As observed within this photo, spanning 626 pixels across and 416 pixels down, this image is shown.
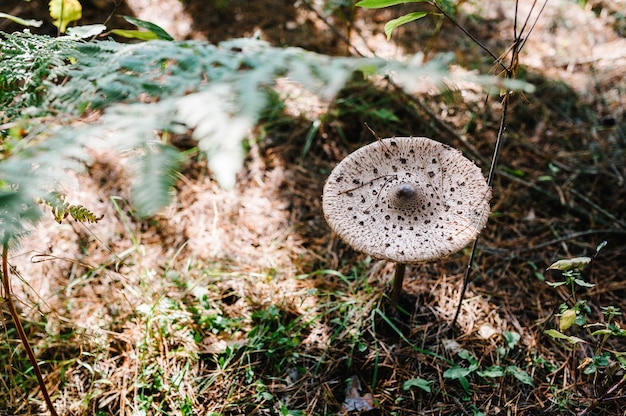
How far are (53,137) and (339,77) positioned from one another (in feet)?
2.65

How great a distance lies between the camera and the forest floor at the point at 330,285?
2.26 m

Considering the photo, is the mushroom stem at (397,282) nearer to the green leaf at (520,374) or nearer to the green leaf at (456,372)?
the green leaf at (456,372)

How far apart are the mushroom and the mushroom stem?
0.05 ft

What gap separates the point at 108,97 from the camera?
1311 millimetres

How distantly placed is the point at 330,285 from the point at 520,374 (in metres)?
1.12

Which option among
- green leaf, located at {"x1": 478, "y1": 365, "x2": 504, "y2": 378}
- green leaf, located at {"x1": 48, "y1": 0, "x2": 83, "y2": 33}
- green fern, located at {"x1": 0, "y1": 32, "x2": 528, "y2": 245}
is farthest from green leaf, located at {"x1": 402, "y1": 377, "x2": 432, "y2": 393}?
green leaf, located at {"x1": 48, "y1": 0, "x2": 83, "y2": 33}

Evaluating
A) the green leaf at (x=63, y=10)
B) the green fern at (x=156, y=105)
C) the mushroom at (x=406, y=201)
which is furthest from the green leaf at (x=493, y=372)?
the green leaf at (x=63, y=10)

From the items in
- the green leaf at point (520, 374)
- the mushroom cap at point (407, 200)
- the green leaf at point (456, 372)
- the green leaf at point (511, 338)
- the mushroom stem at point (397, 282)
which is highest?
the mushroom cap at point (407, 200)

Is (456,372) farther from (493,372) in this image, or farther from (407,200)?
(407,200)

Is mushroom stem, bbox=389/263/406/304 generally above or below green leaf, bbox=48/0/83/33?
below

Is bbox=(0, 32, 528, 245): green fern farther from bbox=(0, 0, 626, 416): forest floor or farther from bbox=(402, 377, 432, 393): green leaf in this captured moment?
bbox=(402, 377, 432, 393): green leaf

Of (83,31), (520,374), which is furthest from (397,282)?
(83,31)

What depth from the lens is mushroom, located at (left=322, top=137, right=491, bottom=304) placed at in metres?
1.93

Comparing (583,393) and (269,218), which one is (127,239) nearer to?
(269,218)
